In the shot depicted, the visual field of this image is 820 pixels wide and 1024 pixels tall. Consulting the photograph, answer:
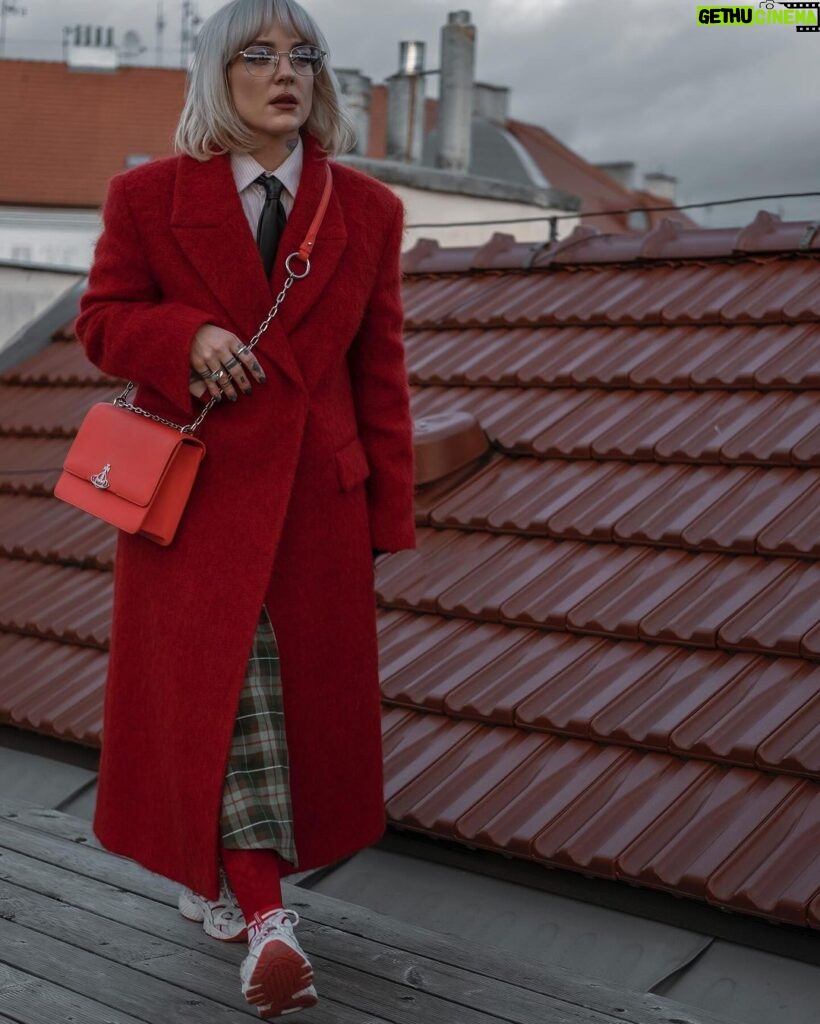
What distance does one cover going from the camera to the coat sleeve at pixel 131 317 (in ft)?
9.42

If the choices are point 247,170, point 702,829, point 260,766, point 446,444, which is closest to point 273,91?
point 247,170

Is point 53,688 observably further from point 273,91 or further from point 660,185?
point 660,185

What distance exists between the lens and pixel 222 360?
2.86m

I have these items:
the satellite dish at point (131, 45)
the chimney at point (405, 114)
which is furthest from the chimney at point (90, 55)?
the chimney at point (405, 114)

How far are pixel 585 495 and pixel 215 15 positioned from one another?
197cm

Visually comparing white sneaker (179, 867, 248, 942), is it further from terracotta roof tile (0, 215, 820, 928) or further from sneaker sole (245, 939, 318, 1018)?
terracotta roof tile (0, 215, 820, 928)

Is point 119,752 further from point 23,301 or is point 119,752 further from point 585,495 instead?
point 23,301

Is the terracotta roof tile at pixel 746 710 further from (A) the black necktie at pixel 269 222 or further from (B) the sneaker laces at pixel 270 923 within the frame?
(A) the black necktie at pixel 269 222

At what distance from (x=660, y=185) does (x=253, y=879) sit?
47.8m

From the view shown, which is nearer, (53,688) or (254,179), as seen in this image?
(254,179)

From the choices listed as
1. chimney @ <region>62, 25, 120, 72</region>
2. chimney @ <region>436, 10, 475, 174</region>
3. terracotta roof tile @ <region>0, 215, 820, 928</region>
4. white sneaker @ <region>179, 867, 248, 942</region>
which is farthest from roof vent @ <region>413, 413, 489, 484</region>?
chimney @ <region>62, 25, 120, 72</region>

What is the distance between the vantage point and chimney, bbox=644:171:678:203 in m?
48.8

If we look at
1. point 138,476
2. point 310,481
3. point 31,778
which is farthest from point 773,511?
point 31,778

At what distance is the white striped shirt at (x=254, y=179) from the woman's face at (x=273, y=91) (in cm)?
8
